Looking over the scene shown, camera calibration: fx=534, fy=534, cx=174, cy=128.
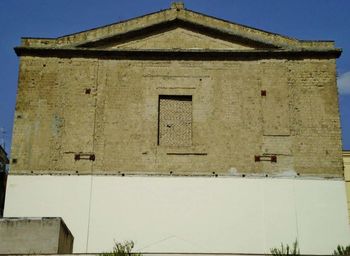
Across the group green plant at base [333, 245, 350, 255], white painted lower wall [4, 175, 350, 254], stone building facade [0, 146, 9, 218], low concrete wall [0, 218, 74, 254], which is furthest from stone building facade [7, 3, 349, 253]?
stone building facade [0, 146, 9, 218]

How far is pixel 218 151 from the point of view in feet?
57.1

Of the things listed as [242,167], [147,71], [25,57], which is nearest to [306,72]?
[242,167]

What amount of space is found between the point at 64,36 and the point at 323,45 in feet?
29.5

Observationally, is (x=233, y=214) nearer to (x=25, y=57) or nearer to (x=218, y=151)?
(x=218, y=151)

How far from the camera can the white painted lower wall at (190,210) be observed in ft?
53.4

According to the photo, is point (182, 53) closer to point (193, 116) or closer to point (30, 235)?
point (193, 116)

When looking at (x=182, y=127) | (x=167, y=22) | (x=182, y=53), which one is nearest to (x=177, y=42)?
(x=182, y=53)

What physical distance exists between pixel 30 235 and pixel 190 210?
230 inches

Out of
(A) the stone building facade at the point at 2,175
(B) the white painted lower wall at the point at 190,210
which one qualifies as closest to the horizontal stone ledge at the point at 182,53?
(B) the white painted lower wall at the point at 190,210

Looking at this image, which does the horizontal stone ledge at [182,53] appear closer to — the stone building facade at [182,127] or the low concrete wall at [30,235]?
the stone building facade at [182,127]

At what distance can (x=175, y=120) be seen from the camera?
17844mm

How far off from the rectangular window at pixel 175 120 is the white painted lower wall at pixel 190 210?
1377mm

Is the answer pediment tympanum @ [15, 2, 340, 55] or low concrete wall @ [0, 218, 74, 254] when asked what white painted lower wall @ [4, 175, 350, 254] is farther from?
pediment tympanum @ [15, 2, 340, 55]

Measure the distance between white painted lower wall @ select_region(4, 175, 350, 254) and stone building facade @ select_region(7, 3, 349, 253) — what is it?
34 millimetres
